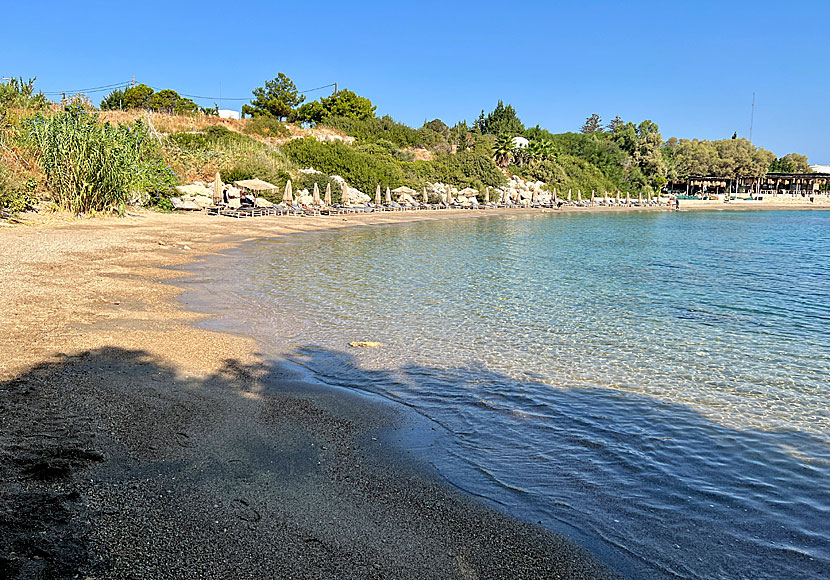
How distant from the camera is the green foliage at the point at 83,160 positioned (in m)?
17.9

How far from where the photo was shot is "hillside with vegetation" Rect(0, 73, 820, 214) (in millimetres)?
18891

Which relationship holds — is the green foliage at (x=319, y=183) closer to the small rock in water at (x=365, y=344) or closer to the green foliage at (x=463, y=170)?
the green foliage at (x=463, y=170)

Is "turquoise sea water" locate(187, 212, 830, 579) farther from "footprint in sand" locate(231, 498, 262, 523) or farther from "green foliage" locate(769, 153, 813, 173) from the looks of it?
"green foliage" locate(769, 153, 813, 173)

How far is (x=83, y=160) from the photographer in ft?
59.3

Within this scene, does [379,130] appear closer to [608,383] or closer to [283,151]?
[283,151]

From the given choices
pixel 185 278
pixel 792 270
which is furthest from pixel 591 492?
pixel 792 270

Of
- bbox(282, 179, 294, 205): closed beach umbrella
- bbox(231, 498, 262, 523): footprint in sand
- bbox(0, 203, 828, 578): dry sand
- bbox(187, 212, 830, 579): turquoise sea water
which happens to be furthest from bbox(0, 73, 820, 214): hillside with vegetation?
bbox(231, 498, 262, 523): footprint in sand

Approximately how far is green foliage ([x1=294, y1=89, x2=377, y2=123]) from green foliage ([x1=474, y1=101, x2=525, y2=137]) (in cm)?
1992

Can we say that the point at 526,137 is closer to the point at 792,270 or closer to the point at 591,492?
the point at 792,270

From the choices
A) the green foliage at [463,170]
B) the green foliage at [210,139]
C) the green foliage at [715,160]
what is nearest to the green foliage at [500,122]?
the green foliage at [463,170]

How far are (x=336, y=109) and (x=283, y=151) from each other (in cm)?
1821

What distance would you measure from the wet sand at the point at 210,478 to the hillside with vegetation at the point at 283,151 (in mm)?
13942

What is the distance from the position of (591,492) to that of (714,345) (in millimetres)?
5096

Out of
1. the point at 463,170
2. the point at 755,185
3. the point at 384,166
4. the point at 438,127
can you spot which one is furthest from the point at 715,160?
the point at 384,166
